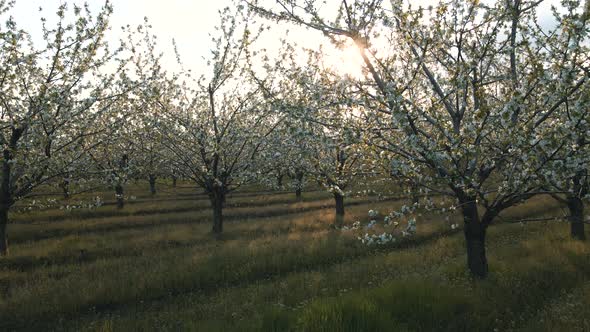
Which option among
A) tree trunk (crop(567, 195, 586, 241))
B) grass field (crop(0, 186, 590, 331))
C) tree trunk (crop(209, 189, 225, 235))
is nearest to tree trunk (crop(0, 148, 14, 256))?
grass field (crop(0, 186, 590, 331))

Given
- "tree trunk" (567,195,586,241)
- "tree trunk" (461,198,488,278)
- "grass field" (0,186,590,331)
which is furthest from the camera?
"tree trunk" (567,195,586,241)

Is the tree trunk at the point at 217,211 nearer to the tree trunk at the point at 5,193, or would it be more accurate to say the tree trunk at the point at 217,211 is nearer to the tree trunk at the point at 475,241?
the tree trunk at the point at 5,193

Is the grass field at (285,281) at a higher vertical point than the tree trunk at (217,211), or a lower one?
lower

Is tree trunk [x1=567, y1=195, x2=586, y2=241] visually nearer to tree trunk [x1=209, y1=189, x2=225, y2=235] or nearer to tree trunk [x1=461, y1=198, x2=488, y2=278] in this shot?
tree trunk [x1=461, y1=198, x2=488, y2=278]

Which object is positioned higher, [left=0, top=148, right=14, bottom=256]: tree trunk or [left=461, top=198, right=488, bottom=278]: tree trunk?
[left=0, top=148, right=14, bottom=256]: tree trunk

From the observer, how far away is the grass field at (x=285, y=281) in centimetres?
729

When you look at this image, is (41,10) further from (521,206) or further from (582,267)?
(521,206)

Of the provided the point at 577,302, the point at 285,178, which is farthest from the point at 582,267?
the point at 285,178

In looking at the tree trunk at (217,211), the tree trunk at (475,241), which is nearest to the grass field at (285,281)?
the tree trunk at (475,241)

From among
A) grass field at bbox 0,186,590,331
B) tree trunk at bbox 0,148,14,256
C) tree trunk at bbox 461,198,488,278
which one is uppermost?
tree trunk at bbox 0,148,14,256

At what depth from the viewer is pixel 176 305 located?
980 cm

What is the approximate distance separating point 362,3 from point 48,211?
24.3 meters

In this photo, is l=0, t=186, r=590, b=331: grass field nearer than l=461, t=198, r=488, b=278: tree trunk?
Yes

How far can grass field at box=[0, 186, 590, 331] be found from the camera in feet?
23.9
